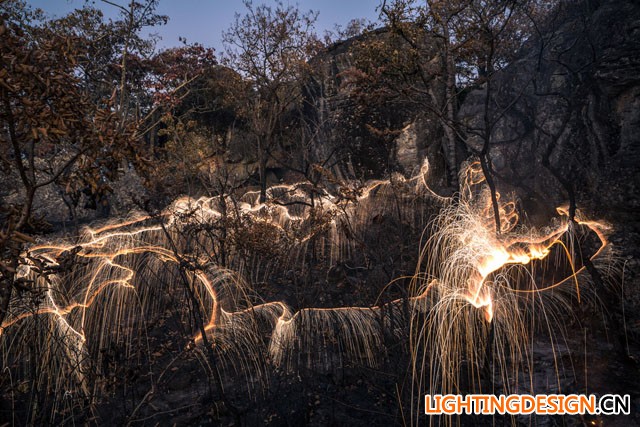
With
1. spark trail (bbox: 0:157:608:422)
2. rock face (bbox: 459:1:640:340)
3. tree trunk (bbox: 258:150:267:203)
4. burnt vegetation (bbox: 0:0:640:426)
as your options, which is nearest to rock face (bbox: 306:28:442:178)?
burnt vegetation (bbox: 0:0:640:426)

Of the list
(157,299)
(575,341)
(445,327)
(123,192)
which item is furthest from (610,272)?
(123,192)

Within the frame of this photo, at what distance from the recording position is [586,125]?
384 inches

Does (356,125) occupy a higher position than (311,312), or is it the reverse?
(356,125)

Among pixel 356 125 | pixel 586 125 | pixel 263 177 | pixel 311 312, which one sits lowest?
pixel 311 312

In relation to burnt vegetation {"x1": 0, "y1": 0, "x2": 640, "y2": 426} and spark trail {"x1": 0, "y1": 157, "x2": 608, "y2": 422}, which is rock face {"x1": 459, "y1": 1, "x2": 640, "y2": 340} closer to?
burnt vegetation {"x1": 0, "y1": 0, "x2": 640, "y2": 426}

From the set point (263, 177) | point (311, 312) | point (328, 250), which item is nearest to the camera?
point (311, 312)

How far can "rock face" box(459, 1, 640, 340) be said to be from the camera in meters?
5.97

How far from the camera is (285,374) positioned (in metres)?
5.24

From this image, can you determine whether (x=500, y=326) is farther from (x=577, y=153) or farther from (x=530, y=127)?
(x=530, y=127)

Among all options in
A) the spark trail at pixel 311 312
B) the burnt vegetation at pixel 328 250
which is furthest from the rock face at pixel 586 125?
the spark trail at pixel 311 312

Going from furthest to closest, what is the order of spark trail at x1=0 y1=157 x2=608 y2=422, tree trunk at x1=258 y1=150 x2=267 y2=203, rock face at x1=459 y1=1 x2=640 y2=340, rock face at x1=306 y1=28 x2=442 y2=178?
rock face at x1=306 y1=28 x2=442 y2=178, tree trunk at x1=258 y1=150 x2=267 y2=203, rock face at x1=459 y1=1 x2=640 y2=340, spark trail at x1=0 y1=157 x2=608 y2=422

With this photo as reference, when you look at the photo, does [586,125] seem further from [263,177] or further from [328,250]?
[263,177]

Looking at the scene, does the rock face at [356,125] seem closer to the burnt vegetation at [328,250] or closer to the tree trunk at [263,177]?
the burnt vegetation at [328,250]

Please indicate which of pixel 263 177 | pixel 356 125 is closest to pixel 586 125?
pixel 356 125
